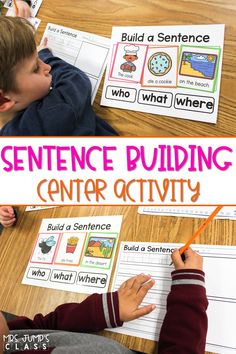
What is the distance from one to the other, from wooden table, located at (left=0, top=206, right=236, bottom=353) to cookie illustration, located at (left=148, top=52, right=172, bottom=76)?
312 mm

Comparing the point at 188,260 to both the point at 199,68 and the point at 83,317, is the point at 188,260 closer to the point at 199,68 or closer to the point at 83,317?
the point at 83,317

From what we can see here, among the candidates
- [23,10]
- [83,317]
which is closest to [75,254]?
[83,317]

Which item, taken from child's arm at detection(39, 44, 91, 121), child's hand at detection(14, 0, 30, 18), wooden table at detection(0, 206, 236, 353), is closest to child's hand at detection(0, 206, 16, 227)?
wooden table at detection(0, 206, 236, 353)

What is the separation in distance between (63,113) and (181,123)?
10.3 inches

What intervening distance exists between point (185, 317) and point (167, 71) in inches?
19.8

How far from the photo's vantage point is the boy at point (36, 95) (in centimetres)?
80

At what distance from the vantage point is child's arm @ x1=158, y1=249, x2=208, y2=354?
0.57 metres

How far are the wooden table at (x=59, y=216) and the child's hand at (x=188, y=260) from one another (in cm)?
3

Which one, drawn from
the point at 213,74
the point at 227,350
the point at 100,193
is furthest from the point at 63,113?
the point at 227,350

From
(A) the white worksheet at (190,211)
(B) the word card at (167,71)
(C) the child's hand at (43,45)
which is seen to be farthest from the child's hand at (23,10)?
(A) the white worksheet at (190,211)

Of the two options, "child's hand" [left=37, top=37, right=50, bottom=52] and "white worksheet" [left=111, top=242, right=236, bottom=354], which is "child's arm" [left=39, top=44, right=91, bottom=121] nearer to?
"child's hand" [left=37, top=37, right=50, bottom=52]

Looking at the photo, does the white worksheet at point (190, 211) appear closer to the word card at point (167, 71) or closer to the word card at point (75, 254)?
the word card at point (75, 254)

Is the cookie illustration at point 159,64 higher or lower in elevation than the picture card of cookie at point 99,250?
higher

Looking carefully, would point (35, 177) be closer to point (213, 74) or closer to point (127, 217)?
point (127, 217)
